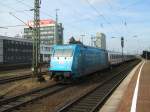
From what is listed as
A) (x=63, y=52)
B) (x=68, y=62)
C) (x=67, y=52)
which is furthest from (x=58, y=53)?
(x=68, y=62)

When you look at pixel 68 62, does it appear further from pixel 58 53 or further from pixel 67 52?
pixel 58 53

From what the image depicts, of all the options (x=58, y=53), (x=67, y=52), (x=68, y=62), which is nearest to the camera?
(x=68, y=62)

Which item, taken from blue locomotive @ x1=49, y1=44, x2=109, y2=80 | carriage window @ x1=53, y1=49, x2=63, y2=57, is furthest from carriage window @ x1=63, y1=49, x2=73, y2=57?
carriage window @ x1=53, y1=49, x2=63, y2=57

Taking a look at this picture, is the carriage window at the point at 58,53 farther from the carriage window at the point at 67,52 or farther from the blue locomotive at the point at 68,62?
the carriage window at the point at 67,52

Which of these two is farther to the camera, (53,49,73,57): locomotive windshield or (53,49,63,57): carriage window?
(53,49,63,57): carriage window

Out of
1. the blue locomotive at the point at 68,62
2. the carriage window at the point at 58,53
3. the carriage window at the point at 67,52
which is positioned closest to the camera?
the blue locomotive at the point at 68,62

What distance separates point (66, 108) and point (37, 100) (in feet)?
9.33

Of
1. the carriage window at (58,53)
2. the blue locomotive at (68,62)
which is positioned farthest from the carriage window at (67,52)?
the carriage window at (58,53)

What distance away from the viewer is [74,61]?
75.0 feet

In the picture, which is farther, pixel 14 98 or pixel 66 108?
pixel 14 98

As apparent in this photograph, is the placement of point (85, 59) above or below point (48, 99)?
above

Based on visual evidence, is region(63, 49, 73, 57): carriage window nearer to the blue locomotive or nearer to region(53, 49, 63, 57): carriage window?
the blue locomotive

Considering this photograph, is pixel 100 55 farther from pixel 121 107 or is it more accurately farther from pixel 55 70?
pixel 121 107

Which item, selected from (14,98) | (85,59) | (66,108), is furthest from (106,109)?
(85,59)
